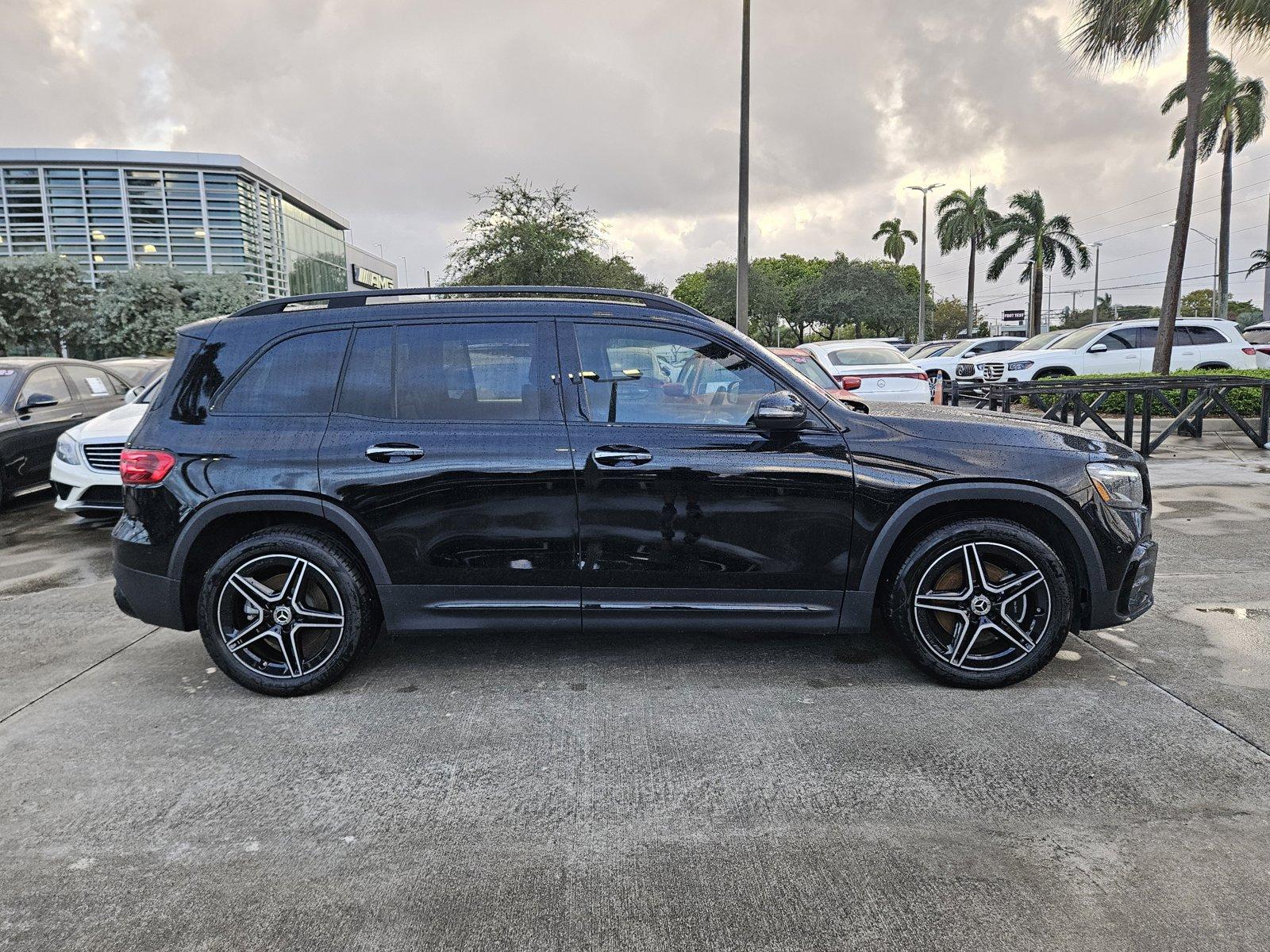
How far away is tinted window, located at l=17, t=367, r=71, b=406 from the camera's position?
30.1ft

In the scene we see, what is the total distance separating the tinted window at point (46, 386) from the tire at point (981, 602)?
9.64 m

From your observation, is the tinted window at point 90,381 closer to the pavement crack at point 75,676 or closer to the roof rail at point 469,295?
the pavement crack at point 75,676

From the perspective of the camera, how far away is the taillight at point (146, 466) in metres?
3.82

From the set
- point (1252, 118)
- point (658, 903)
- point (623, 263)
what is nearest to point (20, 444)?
point (658, 903)

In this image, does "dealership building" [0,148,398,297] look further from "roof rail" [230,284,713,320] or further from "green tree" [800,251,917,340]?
"roof rail" [230,284,713,320]

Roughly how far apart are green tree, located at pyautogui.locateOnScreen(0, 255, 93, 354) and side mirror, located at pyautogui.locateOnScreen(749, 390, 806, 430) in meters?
35.5

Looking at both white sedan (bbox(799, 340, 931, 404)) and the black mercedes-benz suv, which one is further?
white sedan (bbox(799, 340, 931, 404))

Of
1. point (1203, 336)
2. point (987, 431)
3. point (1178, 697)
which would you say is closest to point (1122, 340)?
point (1203, 336)

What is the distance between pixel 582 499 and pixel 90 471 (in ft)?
19.9

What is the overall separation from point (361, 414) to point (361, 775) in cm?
160

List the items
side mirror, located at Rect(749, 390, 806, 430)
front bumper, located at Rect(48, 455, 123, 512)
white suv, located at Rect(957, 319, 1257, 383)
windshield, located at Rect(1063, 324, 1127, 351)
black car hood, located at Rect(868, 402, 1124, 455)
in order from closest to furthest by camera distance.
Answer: side mirror, located at Rect(749, 390, 806, 430), black car hood, located at Rect(868, 402, 1124, 455), front bumper, located at Rect(48, 455, 123, 512), white suv, located at Rect(957, 319, 1257, 383), windshield, located at Rect(1063, 324, 1127, 351)

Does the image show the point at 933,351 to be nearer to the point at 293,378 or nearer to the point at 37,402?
the point at 37,402

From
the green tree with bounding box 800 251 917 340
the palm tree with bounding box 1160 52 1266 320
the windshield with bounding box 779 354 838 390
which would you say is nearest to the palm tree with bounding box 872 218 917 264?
the green tree with bounding box 800 251 917 340

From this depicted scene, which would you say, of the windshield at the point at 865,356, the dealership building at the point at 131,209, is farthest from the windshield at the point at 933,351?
the dealership building at the point at 131,209
